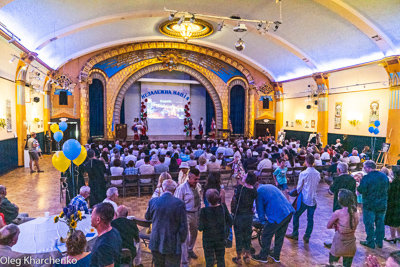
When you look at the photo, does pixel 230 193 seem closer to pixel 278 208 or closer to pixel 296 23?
pixel 278 208

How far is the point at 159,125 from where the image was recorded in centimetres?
1847

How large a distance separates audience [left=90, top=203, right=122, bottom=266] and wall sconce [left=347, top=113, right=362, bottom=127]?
13.1m

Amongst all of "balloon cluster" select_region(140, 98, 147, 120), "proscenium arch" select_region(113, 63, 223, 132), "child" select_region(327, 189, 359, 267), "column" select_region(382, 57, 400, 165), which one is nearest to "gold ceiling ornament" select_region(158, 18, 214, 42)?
"proscenium arch" select_region(113, 63, 223, 132)

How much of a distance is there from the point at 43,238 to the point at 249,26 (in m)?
11.5

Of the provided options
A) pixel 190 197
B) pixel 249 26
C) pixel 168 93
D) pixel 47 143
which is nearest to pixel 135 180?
pixel 190 197

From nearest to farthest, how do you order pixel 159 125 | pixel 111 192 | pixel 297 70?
pixel 111 192 < pixel 297 70 < pixel 159 125

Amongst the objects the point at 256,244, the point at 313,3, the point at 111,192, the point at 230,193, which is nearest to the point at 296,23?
the point at 313,3

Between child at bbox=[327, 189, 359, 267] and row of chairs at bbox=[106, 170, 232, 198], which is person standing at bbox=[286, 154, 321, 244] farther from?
row of chairs at bbox=[106, 170, 232, 198]

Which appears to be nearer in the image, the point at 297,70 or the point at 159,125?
the point at 297,70

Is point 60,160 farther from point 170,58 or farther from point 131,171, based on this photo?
point 170,58

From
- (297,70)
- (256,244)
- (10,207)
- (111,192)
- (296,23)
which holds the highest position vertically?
(296,23)

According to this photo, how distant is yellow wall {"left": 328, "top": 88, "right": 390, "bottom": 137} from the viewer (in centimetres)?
1108

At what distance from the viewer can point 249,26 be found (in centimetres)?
1178

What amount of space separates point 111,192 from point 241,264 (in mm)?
2115
